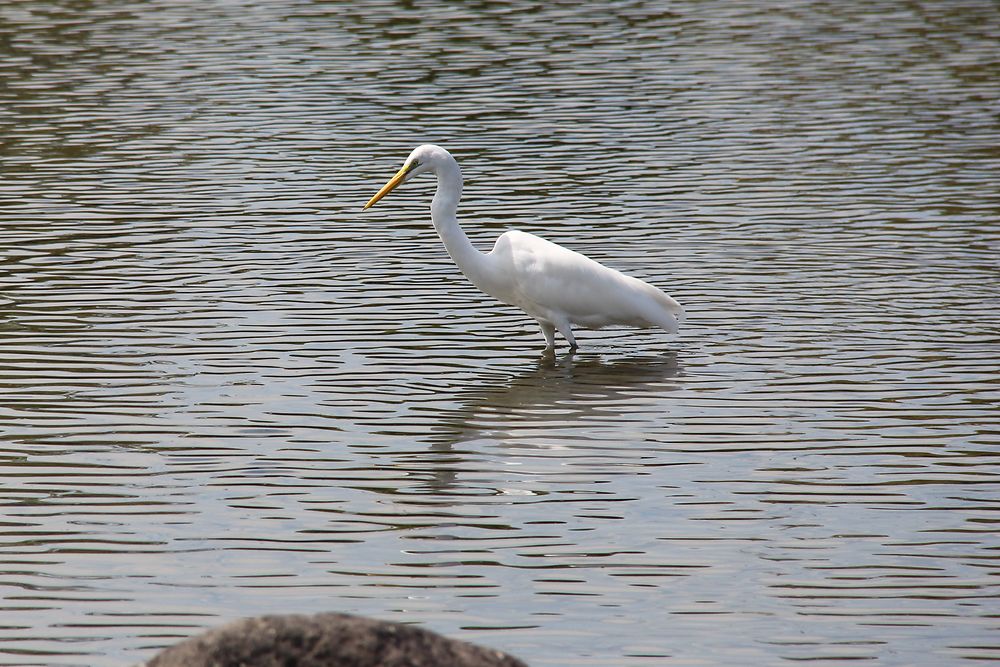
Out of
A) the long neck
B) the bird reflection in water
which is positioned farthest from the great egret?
the bird reflection in water

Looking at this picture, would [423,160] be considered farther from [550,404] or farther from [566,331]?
[550,404]

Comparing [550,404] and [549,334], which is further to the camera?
[549,334]

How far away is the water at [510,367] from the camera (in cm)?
705

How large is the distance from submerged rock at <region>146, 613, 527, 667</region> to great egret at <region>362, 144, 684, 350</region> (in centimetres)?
680

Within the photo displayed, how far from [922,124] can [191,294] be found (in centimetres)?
947

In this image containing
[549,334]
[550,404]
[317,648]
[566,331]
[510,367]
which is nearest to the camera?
[317,648]

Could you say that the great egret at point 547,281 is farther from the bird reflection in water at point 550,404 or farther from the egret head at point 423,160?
the bird reflection in water at point 550,404

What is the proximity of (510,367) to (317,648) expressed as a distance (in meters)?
6.60

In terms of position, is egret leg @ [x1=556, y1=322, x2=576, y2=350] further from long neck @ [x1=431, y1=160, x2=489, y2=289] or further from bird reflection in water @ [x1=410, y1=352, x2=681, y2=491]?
long neck @ [x1=431, y1=160, x2=489, y2=289]

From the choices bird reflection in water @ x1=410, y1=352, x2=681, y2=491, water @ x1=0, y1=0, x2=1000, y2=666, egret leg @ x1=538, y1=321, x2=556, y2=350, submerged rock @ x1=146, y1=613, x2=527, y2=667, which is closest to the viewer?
submerged rock @ x1=146, y1=613, x2=527, y2=667

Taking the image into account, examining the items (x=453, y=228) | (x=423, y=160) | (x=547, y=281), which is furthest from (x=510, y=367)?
(x=423, y=160)

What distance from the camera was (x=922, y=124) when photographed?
18297 mm

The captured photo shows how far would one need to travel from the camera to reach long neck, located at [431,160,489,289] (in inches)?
457

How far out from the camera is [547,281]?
11.3 metres
